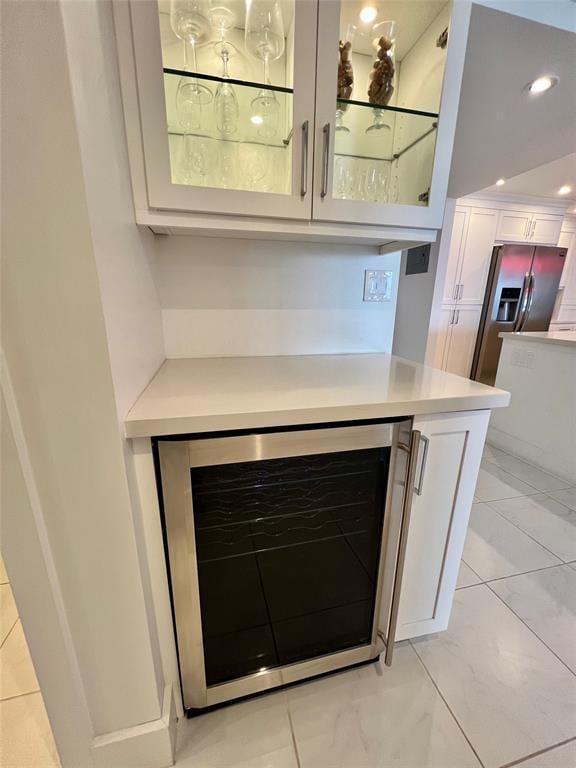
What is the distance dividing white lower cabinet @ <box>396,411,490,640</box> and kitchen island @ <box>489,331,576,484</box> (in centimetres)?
190

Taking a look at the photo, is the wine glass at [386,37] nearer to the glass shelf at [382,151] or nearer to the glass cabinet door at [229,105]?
the glass shelf at [382,151]

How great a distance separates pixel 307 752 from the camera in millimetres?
891

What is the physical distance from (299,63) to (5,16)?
66cm

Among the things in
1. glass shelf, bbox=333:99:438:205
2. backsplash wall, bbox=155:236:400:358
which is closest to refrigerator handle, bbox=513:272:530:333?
backsplash wall, bbox=155:236:400:358

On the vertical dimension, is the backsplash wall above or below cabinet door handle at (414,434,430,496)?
above

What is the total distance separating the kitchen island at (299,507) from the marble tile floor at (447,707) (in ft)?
0.33

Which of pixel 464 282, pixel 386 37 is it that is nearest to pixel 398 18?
pixel 386 37

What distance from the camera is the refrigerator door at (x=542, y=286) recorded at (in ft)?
12.6

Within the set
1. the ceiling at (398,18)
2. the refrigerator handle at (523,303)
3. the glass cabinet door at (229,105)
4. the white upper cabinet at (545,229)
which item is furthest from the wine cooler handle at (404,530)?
the white upper cabinet at (545,229)

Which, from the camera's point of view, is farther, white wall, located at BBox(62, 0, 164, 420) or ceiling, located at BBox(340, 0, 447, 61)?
ceiling, located at BBox(340, 0, 447, 61)

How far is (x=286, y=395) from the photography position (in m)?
0.85

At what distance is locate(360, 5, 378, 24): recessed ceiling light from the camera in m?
0.95

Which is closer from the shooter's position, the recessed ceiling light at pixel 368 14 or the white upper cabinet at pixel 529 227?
the recessed ceiling light at pixel 368 14

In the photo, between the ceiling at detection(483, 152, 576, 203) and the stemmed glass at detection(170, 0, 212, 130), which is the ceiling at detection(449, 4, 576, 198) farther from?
the ceiling at detection(483, 152, 576, 203)
